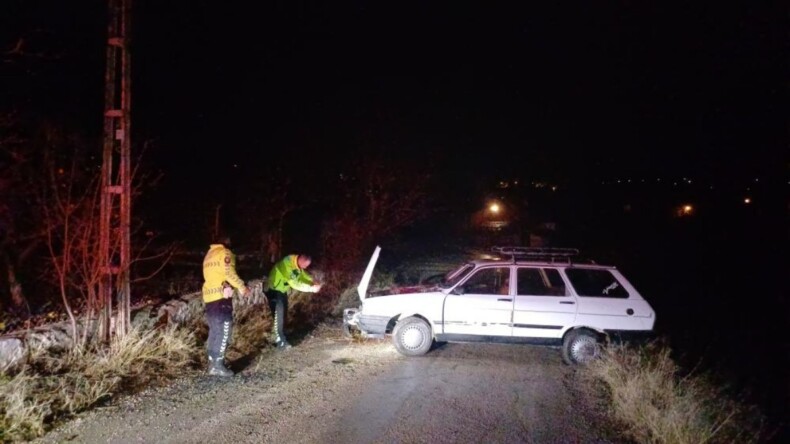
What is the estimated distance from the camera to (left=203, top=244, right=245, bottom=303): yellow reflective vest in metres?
7.39

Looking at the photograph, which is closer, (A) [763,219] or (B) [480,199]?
(A) [763,219]

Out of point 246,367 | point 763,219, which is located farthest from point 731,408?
point 763,219

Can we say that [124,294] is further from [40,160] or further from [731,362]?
[731,362]

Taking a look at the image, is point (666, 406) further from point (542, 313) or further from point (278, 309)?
point (278, 309)

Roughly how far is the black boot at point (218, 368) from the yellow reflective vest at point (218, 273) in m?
0.73

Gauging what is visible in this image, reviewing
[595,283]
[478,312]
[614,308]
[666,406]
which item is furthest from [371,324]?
[666,406]

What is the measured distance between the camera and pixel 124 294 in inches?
310

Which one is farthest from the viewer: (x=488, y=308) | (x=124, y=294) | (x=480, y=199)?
(x=480, y=199)

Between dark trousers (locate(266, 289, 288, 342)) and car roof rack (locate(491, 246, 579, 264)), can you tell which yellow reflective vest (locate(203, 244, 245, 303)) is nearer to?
dark trousers (locate(266, 289, 288, 342))

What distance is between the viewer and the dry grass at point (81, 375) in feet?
18.2

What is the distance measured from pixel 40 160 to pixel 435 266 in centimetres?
1493

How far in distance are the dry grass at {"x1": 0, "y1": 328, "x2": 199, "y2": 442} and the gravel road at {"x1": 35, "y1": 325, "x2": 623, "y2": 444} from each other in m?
0.25

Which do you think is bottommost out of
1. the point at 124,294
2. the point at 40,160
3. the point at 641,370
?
the point at 641,370

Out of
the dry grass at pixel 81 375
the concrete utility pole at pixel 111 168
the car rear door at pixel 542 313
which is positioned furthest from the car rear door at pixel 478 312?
the concrete utility pole at pixel 111 168
